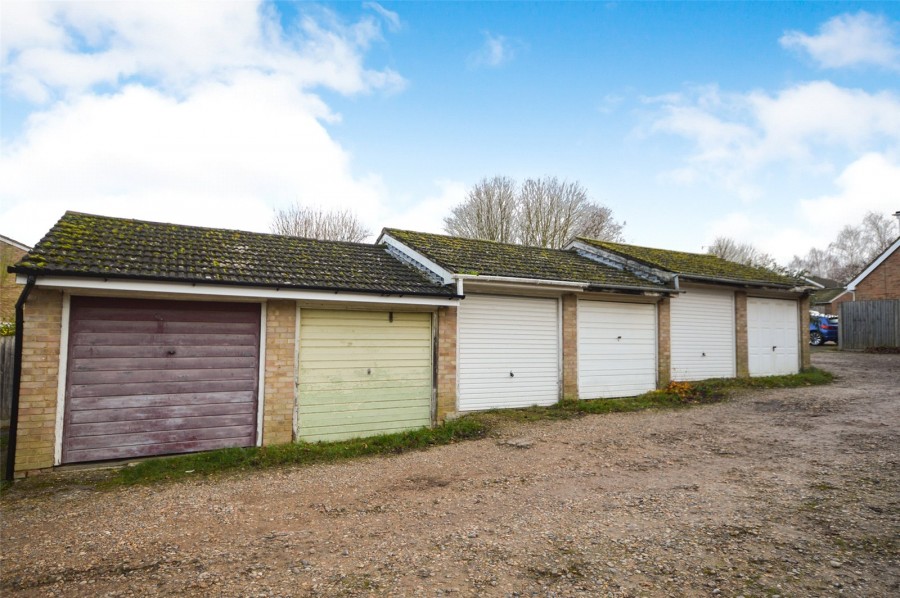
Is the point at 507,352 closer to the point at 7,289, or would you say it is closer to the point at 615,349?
the point at 615,349

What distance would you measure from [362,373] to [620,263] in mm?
8251

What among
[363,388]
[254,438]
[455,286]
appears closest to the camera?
[254,438]

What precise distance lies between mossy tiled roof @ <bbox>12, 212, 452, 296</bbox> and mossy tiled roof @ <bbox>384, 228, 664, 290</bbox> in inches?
32.4

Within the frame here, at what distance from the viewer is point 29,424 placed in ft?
20.6

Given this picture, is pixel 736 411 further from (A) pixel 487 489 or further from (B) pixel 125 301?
(B) pixel 125 301

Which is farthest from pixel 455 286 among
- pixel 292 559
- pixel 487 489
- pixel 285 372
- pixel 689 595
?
pixel 689 595

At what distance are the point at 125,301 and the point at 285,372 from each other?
2.46 m

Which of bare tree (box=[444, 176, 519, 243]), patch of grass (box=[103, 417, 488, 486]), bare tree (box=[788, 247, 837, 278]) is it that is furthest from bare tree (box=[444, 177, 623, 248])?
bare tree (box=[788, 247, 837, 278])

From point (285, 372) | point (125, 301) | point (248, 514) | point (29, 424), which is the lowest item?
point (248, 514)

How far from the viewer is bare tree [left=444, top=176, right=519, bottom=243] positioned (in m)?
26.9

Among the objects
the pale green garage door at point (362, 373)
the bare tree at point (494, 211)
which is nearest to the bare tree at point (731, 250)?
the bare tree at point (494, 211)

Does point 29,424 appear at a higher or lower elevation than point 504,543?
higher

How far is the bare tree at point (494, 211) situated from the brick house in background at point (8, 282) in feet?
64.5

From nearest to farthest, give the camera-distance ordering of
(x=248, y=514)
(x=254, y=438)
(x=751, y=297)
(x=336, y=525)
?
(x=336, y=525) < (x=248, y=514) < (x=254, y=438) < (x=751, y=297)
